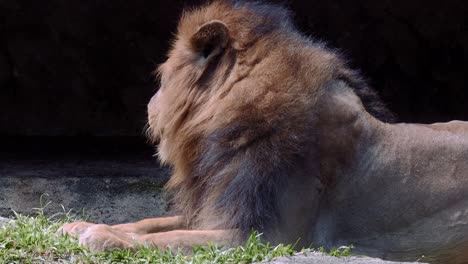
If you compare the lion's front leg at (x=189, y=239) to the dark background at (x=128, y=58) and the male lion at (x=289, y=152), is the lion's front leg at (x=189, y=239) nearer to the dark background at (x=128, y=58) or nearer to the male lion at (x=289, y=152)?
the male lion at (x=289, y=152)

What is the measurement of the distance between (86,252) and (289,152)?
1120mm

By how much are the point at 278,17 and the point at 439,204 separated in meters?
1.28

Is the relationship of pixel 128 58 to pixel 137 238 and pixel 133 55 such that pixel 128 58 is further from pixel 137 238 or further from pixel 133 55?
pixel 137 238

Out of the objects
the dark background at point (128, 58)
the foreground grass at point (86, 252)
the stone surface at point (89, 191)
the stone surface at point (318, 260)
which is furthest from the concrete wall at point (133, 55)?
the stone surface at point (318, 260)

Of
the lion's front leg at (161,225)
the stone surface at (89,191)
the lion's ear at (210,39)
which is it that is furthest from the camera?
the stone surface at (89,191)

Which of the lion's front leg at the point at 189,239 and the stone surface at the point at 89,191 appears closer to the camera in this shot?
the lion's front leg at the point at 189,239

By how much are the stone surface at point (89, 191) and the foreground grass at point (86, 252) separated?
3.59m

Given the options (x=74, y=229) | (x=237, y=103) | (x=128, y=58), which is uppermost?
(x=237, y=103)

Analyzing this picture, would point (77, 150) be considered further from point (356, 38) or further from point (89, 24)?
Result: point (356, 38)

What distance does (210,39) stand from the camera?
5.36m

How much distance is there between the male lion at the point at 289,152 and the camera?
4949mm

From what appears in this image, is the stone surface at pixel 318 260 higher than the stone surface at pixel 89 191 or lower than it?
higher

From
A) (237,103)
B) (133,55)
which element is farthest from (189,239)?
(133,55)

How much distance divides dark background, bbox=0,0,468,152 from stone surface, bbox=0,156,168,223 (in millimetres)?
1165
